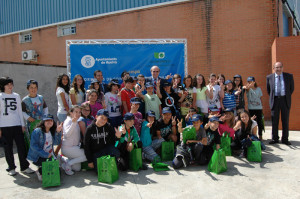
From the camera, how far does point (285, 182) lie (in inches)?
152

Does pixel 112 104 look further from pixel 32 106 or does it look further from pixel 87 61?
Result: pixel 87 61

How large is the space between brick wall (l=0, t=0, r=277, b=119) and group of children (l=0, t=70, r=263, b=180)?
11.8 ft

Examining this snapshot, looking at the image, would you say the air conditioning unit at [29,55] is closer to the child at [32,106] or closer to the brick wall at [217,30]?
the brick wall at [217,30]

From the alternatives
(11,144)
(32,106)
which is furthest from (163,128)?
(11,144)

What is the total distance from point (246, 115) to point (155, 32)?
6.96 metres

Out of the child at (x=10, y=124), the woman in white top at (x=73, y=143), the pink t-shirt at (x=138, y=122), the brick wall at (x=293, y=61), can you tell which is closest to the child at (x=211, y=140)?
the pink t-shirt at (x=138, y=122)

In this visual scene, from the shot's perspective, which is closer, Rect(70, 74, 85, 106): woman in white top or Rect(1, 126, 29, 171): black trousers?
Rect(1, 126, 29, 171): black trousers

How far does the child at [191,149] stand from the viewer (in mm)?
4520

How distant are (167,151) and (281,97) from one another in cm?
321

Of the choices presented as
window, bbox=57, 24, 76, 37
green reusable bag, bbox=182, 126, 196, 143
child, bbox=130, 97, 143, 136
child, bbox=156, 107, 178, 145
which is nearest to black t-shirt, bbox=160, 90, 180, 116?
child, bbox=156, 107, 178, 145

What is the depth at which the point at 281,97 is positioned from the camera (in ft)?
19.6

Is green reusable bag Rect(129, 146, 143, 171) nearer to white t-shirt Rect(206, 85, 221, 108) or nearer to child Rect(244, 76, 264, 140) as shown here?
white t-shirt Rect(206, 85, 221, 108)

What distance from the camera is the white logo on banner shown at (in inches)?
262

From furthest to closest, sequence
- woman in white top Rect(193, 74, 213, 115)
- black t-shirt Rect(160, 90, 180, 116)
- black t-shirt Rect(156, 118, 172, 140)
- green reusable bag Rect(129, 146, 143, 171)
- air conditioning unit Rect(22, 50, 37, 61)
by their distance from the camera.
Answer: air conditioning unit Rect(22, 50, 37, 61), woman in white top Rect(193, 74, 213, 115), black t-shirt Rect(160, 90, 180, 116), black t-shirt Rect(156, 118, 172, 140), green reusable bag Rect(129, 146, 143, 171)
